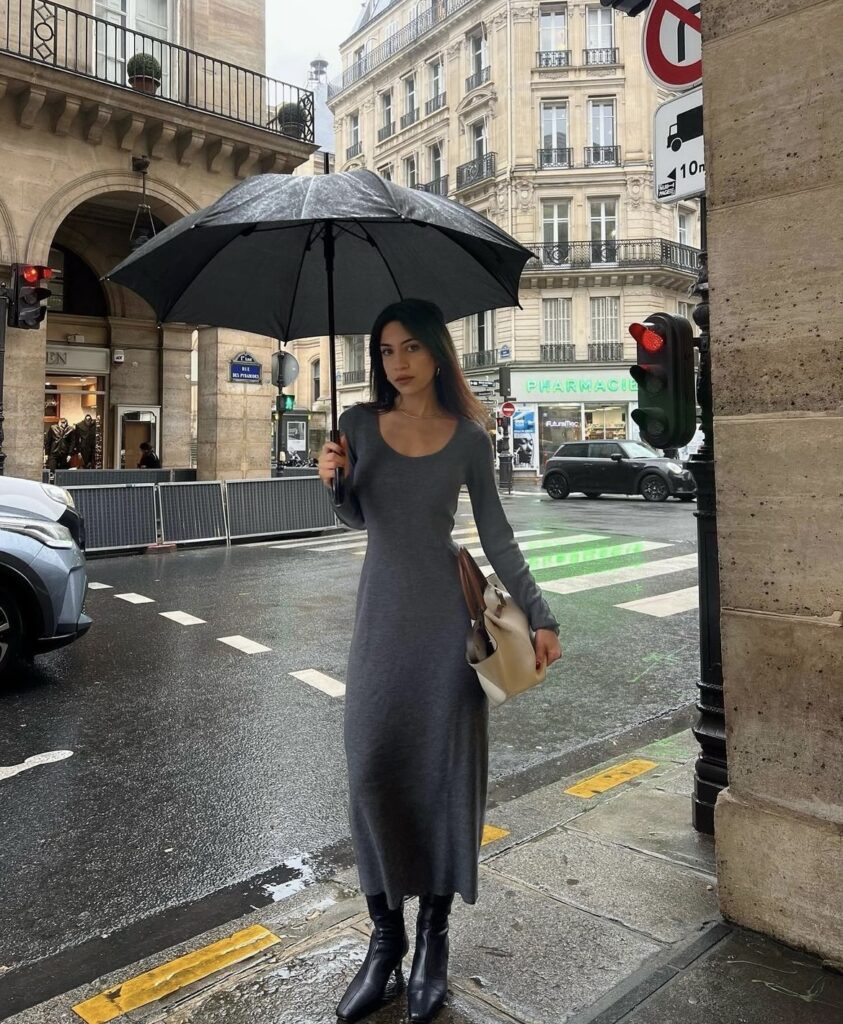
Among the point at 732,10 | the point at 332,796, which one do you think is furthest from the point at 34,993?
the point at 732,10

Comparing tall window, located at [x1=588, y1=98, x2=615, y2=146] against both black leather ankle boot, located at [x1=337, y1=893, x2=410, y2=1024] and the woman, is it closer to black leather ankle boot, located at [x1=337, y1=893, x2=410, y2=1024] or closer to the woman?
the woman

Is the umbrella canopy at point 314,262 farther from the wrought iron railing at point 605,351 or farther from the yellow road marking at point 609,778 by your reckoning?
the wrought iron railing at point 605,351

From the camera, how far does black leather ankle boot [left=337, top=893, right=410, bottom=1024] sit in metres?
2.16

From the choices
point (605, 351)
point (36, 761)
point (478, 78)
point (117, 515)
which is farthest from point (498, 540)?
point (478, 78)

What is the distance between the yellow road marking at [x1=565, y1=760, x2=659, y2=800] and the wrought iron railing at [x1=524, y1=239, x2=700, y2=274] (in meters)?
34.2

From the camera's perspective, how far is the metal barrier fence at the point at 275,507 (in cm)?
1419

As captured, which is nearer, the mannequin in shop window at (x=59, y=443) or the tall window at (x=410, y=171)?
the mannequin in shop window at (x=59, y=443)

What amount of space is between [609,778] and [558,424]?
112 ft

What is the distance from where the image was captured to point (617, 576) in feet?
32.9

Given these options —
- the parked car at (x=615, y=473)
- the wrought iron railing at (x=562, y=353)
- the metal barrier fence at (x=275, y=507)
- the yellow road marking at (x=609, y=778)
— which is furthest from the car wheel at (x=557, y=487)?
the yellow road marking at (x=609, y=778)

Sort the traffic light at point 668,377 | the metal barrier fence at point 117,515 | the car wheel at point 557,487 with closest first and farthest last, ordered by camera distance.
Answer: the traffic light at point 668,377 < the metal barrier fence at point 117,515 < the car wheel at point 557,487

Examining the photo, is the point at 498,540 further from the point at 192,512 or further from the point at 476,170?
the point at 476,170

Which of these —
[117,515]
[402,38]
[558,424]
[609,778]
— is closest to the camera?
[609,778]

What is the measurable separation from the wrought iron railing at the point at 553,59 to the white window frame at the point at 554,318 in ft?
34.8
